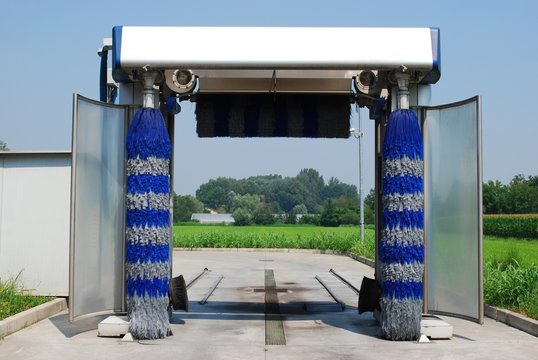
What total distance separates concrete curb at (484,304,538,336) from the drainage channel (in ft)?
10.6

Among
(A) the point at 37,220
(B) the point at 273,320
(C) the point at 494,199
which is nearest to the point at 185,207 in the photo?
(C) the point at 494,199

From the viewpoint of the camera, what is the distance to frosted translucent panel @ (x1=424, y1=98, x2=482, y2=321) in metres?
7.48

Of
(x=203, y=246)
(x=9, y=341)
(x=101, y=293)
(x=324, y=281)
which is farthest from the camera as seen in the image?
(x=203, y=246)

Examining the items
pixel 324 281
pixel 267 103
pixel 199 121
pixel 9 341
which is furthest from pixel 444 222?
pixel 324 281

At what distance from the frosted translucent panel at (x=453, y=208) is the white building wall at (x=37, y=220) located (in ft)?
19.2

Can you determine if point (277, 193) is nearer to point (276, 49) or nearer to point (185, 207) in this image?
point (185, 207)

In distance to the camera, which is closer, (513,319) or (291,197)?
(513,319)

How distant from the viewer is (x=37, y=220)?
10211 mm

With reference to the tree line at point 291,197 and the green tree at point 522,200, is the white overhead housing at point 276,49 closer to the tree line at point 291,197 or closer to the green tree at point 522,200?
the tree line at point 291,197

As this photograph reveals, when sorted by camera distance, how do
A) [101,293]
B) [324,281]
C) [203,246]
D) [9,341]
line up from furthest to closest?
[203,246] → [324,281] → [101,293] → [9,341]

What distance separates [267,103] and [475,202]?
3432 millimetres

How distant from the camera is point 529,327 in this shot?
806 cm

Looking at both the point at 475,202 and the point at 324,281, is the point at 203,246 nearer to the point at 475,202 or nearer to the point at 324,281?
the point at 324,281

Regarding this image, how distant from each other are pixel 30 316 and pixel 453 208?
587 cm
